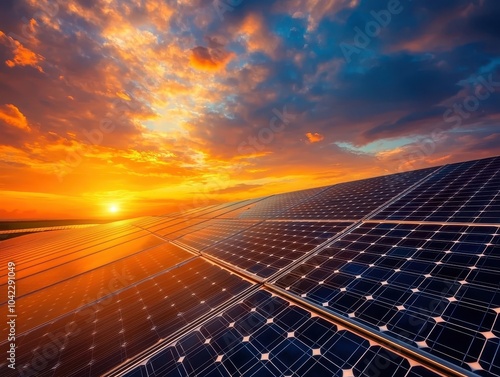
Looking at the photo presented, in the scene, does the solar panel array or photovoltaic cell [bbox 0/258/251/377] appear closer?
the solar panel array

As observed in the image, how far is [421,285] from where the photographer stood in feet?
26.4

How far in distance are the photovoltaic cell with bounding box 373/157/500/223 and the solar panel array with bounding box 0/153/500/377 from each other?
149 mm

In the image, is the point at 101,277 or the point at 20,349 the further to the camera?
the point at 101,277

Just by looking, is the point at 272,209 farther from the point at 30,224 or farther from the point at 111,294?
the point at 30,224

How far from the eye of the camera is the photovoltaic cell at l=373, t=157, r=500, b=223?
13273 mm

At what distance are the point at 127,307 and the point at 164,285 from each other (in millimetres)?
2403

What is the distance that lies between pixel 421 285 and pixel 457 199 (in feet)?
41.7

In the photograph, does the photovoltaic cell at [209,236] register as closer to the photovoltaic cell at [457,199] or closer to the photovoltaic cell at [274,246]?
the photovoltaic cell at [274,246]

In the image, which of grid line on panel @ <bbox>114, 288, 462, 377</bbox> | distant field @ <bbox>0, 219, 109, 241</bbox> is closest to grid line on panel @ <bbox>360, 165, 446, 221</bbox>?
grid line on panel @ <bbox>114, 288, 462, 377</bbox>

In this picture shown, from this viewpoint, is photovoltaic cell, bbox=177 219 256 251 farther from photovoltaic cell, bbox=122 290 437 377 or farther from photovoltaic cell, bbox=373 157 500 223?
photovoltaic cell, bbox=373 157 500 223

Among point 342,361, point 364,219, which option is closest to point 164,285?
point 342,361

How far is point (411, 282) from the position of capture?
8.35 metres

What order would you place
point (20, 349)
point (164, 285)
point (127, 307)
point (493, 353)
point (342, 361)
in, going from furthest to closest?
point (164, 285) < point (127, 307) < point (20, 349) < point (342, 361) < point (493, 353)

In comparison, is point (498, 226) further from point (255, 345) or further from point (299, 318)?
point (255, 345)
